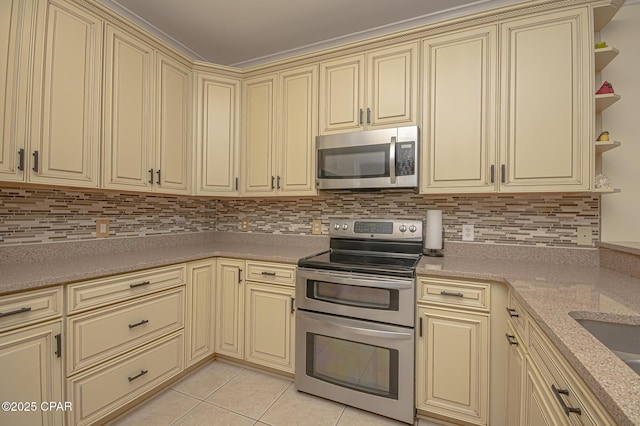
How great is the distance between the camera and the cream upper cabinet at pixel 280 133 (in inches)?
85.6

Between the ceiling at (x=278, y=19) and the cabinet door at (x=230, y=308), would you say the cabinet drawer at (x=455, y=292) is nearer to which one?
the cabinet door at (x=230, y=308)

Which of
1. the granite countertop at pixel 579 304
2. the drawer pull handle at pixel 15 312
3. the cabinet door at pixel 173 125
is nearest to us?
the granite countertop at pixel 579 304

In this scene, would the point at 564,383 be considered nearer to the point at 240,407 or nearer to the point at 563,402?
the point at 563,402

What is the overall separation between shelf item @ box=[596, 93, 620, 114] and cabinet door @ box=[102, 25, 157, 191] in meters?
2.67

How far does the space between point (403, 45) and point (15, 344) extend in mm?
2524

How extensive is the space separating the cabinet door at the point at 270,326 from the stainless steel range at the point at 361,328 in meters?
0.11

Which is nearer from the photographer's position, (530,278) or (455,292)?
(530,278)

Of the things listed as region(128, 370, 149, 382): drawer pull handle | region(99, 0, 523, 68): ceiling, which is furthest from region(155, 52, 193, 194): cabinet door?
region(128, 370, 149, 382): drawer pull handle

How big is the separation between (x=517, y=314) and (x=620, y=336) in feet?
1.14

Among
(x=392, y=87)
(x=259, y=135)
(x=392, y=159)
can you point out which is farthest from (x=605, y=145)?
(x=259, y=135)

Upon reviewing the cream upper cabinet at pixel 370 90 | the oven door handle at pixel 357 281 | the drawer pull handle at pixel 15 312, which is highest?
the cream upper cabinet at pixel 370 90

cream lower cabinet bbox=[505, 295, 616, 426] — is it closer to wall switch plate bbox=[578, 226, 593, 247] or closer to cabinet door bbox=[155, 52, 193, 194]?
wall switch plate bbox=[578, 226, 593, 247]

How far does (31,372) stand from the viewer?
4.06ft

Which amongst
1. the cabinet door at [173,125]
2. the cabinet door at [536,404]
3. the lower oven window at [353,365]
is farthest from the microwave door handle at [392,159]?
the cabinet door at [173,125]
